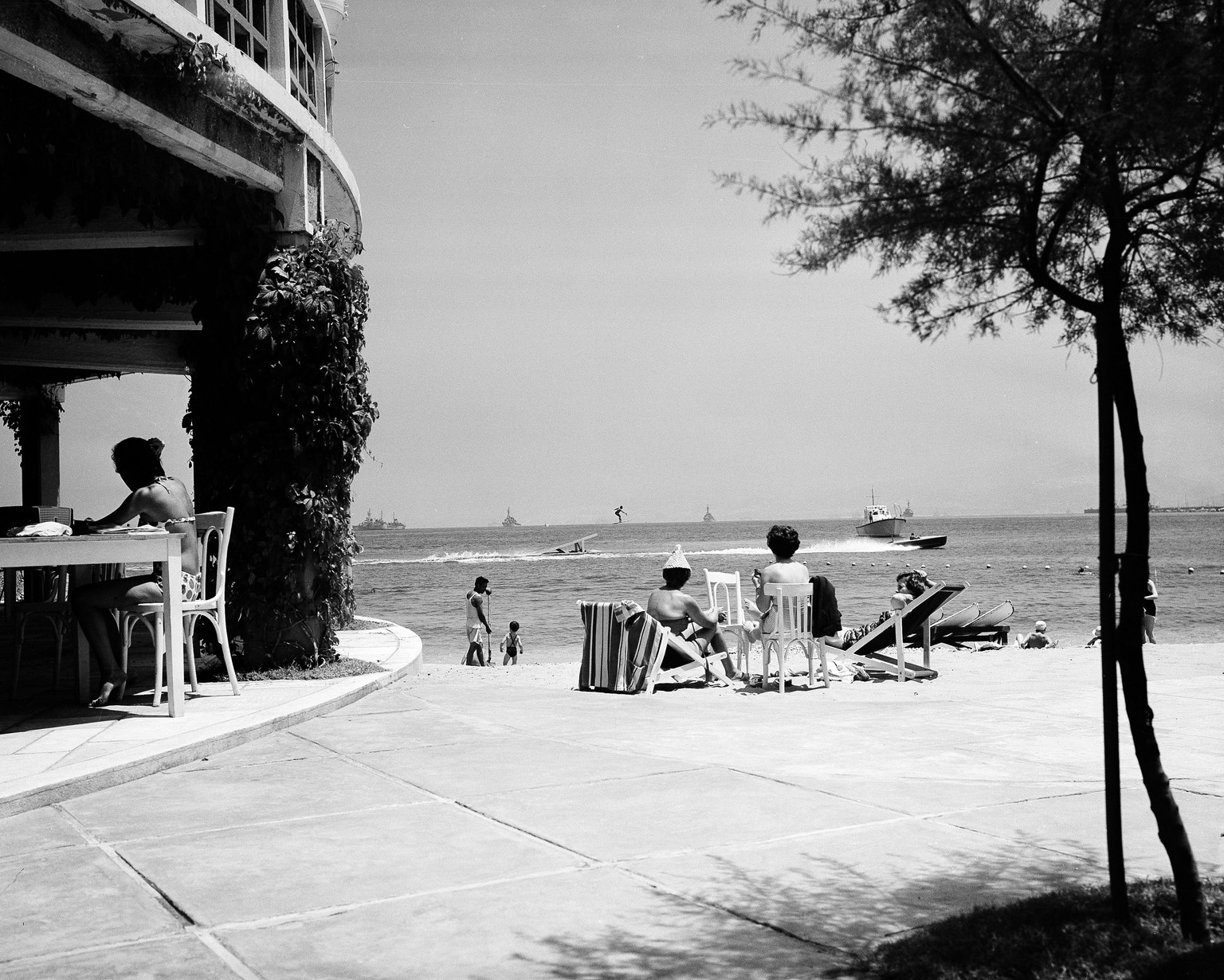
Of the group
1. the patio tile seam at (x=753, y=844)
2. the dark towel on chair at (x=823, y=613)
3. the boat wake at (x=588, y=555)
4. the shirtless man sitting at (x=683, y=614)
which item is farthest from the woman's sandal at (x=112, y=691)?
the boat wake at (x=588, y=555)

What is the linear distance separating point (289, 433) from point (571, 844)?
4.72 meters

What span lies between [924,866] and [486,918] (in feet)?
4.74

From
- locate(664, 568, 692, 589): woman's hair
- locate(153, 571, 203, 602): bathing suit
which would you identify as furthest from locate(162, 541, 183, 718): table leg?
locate(664, 568, 692, 589): woman's hair

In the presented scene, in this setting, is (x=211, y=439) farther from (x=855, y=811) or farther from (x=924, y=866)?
(x=924, y=866)

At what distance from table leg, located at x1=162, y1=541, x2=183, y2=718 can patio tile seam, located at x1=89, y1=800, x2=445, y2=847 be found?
7.41 feet

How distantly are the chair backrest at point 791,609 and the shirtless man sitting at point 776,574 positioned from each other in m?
0.07

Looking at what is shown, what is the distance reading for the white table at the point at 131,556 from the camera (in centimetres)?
584

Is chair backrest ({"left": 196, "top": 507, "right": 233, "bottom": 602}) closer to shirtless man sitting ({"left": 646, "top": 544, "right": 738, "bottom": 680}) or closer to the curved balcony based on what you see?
the curved balcony

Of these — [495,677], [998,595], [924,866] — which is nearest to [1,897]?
[924,866]

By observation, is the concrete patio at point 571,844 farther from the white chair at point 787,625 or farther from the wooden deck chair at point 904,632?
the wooden deck chair at point 904,632

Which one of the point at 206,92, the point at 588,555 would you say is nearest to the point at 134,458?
the point at 206,92

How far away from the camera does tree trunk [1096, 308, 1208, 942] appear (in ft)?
8.84

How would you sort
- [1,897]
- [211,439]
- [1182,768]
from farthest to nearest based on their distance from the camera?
[211,439] < [1182,768] < [1,897]

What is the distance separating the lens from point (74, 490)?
18.7 metres
